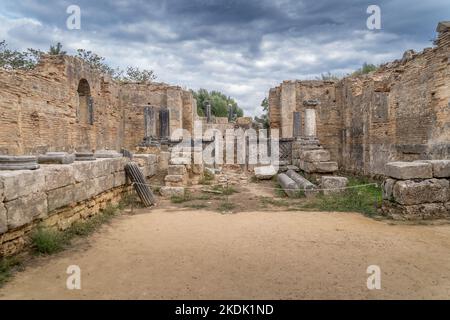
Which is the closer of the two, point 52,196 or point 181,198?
point 52,196

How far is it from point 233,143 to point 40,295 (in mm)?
14214

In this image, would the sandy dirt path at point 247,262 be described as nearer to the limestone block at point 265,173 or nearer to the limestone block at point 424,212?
the limestone block at point 424,212

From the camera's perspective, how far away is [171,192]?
9812mm

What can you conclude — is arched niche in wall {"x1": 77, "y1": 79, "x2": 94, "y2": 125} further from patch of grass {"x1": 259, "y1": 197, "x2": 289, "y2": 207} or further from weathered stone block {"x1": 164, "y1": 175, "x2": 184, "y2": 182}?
patch of grass {"x1": 259, "y1": 197, "x2": 289, "y2": 207}

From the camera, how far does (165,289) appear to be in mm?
3443

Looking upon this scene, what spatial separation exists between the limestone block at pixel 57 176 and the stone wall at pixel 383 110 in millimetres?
9201

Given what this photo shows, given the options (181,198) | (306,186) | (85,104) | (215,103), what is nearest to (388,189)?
(306,186)

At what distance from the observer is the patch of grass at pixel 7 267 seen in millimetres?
3639

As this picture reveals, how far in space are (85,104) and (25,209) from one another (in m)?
11.8

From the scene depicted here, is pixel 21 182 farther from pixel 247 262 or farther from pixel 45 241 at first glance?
pixel 247 262

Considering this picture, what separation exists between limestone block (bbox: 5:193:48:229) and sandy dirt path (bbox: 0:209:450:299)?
0.59 metres

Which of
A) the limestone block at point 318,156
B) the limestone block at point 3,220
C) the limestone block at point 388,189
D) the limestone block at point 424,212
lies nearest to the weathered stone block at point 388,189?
the limestone block at point 388,189
